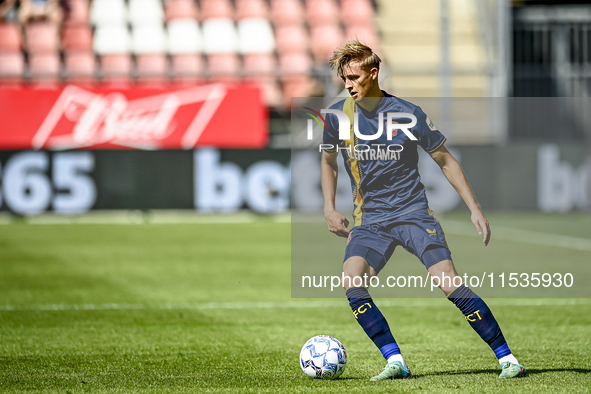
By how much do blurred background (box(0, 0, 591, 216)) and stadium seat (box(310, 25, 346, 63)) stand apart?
1070 millimetres

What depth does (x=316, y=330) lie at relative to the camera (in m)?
6.27

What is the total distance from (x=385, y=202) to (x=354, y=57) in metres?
0.76

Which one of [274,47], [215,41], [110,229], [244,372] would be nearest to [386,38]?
[274,47]

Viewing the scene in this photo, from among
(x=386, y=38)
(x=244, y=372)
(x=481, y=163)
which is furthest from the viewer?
(x=386, y=38)

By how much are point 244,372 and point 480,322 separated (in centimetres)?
133

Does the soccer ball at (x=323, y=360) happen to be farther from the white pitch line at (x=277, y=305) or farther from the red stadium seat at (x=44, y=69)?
the red stadium seat at (x=44, y=69)

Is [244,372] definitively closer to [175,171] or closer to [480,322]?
[480,322]

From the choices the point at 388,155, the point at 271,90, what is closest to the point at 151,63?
the point at 271,90

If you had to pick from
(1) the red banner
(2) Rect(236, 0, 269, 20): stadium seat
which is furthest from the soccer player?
(2) Rect(236, 0, 269, 20): stadium seat

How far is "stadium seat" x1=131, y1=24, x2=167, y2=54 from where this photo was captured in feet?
65.7

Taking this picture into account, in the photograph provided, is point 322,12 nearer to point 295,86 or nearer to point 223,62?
Result: point 295,86

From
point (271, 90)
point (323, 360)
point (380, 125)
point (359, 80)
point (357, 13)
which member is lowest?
point (323, 360)

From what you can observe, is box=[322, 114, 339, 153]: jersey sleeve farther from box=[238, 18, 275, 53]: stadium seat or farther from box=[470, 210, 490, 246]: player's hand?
box=[238, 18, 275, 53]: stadium seat

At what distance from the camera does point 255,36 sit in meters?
20.7
